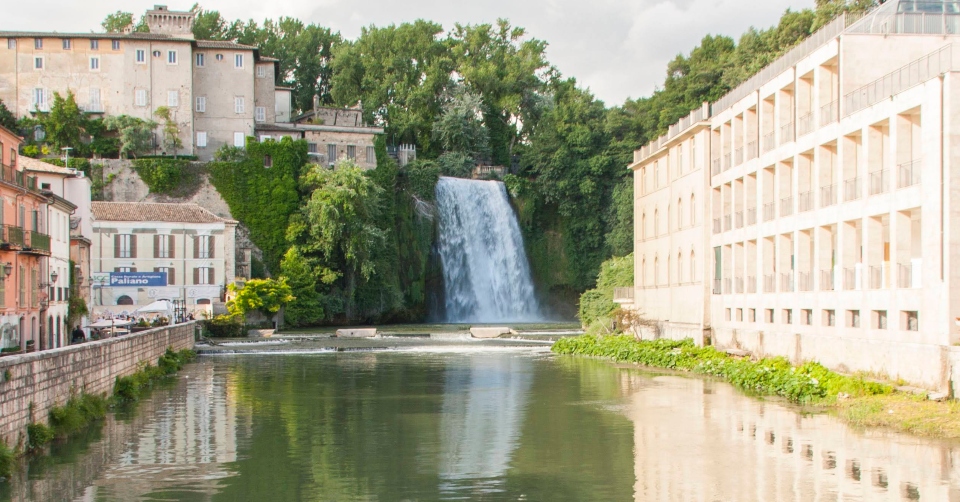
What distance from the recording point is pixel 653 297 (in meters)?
50.1

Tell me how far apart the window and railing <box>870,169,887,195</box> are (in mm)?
48649

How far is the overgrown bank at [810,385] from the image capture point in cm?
2017

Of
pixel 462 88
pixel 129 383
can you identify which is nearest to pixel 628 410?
pixel 129 383

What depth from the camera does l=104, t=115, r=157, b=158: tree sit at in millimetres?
71188

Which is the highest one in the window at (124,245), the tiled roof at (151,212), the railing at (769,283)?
the tiled roof at (151,212)

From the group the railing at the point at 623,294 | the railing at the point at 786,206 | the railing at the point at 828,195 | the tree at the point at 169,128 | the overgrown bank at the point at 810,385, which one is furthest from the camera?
the tree at the point at 169,128

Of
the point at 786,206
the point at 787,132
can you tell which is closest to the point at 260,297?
the point at 786,206

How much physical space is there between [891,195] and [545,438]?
11158 millimetres

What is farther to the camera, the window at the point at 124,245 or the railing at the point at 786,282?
the window at the point at 124,245

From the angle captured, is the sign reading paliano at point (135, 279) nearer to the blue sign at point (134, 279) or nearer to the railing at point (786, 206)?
the blue sign at point (134, 279)

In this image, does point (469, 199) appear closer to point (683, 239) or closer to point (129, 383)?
point (683, 239)

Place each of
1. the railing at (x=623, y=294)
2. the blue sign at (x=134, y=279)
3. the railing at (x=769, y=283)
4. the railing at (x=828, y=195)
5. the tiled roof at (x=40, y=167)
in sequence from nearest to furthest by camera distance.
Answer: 1. the railing at (x=828, y=195)
2. the railing at (x=769, y=283)
3. the tiled roof at (x=40, y=167)
4. the railing at (x=623, y=294)
5. the blue sign at (x=134, y=279)

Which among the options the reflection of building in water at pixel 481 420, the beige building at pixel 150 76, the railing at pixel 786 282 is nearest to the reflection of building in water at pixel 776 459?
the reflection of building in water at pixel 481 420

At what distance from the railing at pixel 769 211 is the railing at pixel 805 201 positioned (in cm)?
225
